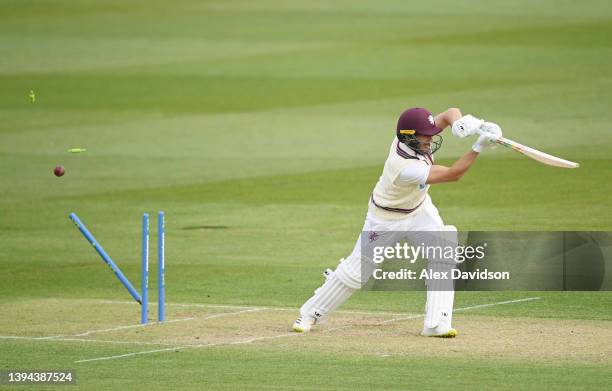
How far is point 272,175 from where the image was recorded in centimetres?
2238

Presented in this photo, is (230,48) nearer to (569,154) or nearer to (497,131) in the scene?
(569,154)

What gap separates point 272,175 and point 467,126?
36.2 feet

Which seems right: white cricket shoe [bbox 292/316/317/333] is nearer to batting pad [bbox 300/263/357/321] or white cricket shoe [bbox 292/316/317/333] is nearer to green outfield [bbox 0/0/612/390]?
batting pad [bbox 300/263/357/321]

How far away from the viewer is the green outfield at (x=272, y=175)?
11383 mm

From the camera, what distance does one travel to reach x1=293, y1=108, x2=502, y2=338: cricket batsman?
38.5 ft

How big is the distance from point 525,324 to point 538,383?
250cm

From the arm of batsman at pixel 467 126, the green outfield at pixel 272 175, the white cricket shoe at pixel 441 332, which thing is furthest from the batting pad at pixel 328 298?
the arm of batsman at pixel 467 126

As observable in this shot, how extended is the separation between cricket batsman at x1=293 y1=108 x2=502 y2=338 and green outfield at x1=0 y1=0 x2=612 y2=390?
28 cm

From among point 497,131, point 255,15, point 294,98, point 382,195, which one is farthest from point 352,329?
point 255,15

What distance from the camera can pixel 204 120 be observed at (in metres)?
27.2

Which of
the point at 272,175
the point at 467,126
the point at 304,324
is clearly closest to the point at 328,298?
the point at 304,324

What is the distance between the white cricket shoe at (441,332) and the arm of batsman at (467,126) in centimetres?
161

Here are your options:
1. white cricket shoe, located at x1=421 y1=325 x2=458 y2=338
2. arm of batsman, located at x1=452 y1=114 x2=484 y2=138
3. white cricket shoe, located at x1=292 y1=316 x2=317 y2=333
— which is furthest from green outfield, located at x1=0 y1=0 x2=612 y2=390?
arm of batsman, located at x1=452 y1=114 x2=484 y2=138

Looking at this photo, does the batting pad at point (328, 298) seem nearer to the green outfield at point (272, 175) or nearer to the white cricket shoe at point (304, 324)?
the white cricket shoe at point (304, 324)
